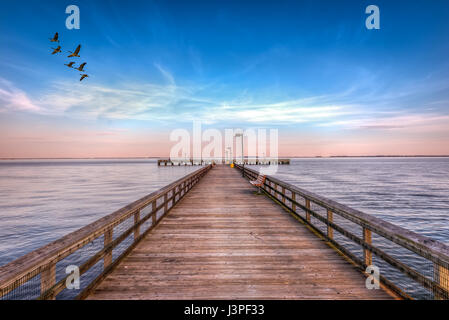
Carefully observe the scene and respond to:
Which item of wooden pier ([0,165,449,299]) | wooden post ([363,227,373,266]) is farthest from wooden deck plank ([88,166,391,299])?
wooden post ([363,227,373,266])

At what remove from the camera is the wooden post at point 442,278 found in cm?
229

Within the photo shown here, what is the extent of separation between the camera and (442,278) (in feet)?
7.71

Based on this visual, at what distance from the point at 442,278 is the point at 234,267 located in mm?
2583

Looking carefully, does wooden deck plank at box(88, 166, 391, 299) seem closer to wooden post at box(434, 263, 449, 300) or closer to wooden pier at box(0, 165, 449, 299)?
wooden pier at box(0, 165, 449, 299)

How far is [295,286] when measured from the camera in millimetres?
3209

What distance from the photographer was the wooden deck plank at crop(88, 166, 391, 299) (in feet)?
10.0

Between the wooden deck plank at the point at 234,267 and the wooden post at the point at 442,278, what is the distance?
0.72m

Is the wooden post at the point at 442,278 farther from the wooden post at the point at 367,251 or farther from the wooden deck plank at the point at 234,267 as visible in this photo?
the wooden post at the point at 367,251

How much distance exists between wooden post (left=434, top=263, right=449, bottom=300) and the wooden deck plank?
0.72m

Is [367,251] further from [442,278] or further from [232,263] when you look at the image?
[232,263]

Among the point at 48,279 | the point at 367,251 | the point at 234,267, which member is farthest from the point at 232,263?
the point at 48,279
